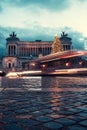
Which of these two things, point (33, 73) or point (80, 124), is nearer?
point (80, 124)

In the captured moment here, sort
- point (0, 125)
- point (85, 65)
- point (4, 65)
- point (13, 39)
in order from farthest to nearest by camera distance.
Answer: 1. point (13, 39)
2. point (4, 65)
3. point (85, 65)
4. point (0, 125)

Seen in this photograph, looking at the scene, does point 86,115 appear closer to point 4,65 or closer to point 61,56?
point 61,56

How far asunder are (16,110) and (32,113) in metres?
Answer: 0.45

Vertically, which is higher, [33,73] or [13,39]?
[13,39]

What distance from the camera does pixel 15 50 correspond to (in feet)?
418

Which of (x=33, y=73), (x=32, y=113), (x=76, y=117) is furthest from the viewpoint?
(x=33, y=73)

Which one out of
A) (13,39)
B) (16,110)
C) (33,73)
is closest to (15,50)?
(13,39)

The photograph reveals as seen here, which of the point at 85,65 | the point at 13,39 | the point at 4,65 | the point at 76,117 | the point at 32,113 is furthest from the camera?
the point at 13,39

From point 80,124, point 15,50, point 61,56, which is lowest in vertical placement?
point 80,124

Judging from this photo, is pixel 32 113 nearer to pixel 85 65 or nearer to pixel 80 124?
pixel 80 124

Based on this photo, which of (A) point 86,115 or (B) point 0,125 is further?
(A) point 86,115

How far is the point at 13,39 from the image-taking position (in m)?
126

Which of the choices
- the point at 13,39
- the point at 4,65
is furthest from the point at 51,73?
the point at 13,39

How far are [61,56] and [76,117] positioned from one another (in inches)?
1230
